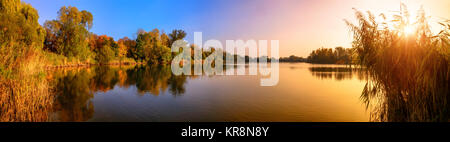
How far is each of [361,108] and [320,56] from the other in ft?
392

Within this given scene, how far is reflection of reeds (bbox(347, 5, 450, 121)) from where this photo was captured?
3.87m

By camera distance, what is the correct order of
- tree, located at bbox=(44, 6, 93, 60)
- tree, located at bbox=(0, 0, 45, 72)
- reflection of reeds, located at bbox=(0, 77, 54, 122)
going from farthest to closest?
tree, located at bbox=(44, 6, 93, 60), tree, located at bbox=(0, 0, 45, 72), reflection of reeds, located at bbox=(0, 77, 54, 122)

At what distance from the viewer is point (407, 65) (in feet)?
13.8

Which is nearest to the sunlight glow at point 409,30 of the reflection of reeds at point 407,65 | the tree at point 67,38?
the reflection of reeds at point 407,65

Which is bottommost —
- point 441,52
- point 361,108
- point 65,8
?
point 361,108

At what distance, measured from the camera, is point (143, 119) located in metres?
7.22

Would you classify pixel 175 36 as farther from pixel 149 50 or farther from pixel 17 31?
pixel 17 31

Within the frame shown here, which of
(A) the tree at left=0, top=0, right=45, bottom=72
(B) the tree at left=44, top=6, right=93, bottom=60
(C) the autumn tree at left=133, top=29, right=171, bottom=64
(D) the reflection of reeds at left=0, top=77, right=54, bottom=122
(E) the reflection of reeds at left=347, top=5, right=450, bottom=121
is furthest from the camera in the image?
(C) the autumn tree at left=133, top=29, right=171, bottom=64

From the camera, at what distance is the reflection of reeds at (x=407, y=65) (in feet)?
12.7

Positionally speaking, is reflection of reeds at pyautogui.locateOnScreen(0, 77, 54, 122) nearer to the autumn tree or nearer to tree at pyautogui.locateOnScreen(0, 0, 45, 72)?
tree at pyautogui.locateOnScreen(0, 0, 45, 72)

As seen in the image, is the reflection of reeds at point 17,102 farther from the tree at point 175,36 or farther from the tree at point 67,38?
the tree at point 175,36

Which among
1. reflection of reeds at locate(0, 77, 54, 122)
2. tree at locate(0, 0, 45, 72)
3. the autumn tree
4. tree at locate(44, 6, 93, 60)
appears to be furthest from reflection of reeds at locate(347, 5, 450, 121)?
the autumn tree
